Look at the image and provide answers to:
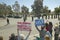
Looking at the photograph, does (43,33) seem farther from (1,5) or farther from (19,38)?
(1,5)

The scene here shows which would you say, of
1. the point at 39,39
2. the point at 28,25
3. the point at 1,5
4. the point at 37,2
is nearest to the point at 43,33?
the point at 39,39

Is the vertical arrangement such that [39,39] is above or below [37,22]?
below

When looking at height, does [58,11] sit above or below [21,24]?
below

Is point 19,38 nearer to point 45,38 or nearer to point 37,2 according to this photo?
point 45,38

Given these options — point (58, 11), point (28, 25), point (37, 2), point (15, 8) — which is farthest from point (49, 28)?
point (15, 8)

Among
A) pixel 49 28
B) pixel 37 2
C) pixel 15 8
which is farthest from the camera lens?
pixel 15 8

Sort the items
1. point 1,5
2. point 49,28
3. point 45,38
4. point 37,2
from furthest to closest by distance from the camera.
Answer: point 37,2
point 1,5
point 49,28
point 45,38

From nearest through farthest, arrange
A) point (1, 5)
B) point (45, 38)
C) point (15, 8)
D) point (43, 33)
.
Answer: point (45, 38) < point (43, 33) < point (1, 5) < point (15, 8)

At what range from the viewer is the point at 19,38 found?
7012 millimetres

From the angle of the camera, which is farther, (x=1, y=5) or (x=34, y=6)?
(x=34, y=6)

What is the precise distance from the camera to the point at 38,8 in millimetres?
122812

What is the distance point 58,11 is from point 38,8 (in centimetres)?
4313

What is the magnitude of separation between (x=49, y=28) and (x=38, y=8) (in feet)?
367

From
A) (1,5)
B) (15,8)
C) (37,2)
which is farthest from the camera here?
(15,8)
